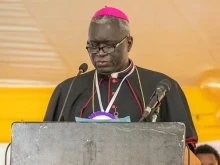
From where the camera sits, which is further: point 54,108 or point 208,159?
point 208,159

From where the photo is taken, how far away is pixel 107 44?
2.93 meters

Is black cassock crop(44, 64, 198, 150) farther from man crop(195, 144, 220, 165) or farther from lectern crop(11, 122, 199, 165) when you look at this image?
man crop(195, 144, 220, 165)

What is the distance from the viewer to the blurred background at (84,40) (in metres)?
4.46

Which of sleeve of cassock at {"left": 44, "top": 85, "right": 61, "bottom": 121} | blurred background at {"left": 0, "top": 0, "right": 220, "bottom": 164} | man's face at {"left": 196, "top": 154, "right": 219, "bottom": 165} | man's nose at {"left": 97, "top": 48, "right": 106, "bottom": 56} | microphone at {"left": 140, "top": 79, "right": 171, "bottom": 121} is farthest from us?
blurred background at {"left": 0, "top": 0, "right": 220, "bottom": 164}

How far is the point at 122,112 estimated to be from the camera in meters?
2.98

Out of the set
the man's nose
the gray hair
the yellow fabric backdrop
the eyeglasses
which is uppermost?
the gray hair

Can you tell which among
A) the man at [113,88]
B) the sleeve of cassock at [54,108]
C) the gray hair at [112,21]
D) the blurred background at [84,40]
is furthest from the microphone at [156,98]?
the blurred background at [84,40]

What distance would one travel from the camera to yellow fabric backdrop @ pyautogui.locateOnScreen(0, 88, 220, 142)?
14.2ft

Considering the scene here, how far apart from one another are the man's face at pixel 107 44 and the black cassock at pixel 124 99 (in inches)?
5.2

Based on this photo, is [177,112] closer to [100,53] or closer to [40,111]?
[100,53]

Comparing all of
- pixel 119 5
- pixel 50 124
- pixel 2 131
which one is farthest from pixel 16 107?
pixel 50 124

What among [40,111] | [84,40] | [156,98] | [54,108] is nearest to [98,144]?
[156,98]

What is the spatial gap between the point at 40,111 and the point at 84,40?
25.6 inches

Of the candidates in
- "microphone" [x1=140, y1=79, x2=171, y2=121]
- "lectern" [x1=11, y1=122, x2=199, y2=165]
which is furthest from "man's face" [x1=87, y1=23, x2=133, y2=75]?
"lectern" [x1=11, y1=122, x2=199, y2=165]
